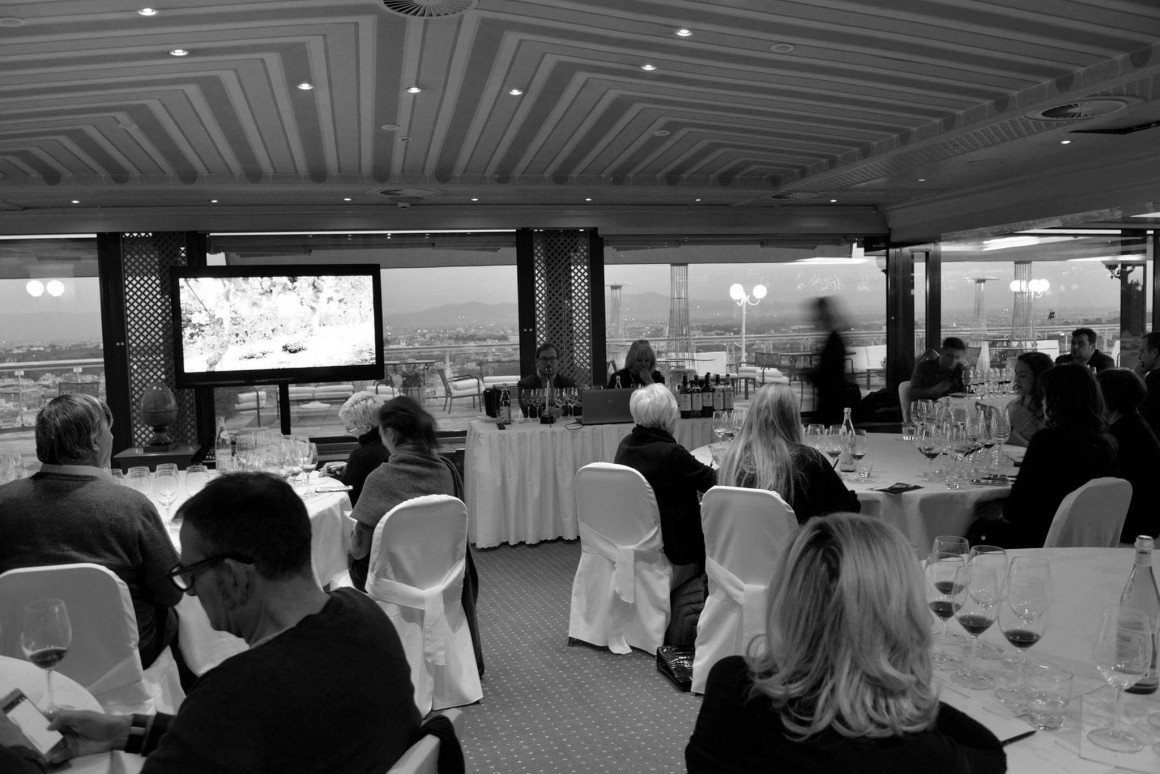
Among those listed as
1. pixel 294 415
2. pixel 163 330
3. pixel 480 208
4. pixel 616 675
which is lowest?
pixel 616 675

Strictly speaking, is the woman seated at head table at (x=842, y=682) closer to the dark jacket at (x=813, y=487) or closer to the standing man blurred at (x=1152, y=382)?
the dark jacket at (x=813, y=487)

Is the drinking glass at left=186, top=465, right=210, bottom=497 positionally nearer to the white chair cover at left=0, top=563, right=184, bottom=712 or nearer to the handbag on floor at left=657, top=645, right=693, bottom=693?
A: the white chair cover at left=0, top=563, right=184, bottom=712

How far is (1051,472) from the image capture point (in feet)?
12.3

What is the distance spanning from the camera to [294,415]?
996cm

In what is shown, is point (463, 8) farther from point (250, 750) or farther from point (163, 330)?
point (163, 330)

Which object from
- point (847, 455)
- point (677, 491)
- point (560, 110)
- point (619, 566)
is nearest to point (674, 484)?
point (677, 491)

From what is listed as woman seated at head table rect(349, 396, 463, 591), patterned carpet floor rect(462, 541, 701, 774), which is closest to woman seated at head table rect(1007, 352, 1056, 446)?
patterned carpet floor rect(462, 541, 701, 774)

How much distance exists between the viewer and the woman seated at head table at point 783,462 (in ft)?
11.6

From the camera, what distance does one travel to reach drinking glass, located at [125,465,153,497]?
403cm

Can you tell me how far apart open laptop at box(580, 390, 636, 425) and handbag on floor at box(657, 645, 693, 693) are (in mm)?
2622

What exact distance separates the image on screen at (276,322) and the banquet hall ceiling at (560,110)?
27.0 inches

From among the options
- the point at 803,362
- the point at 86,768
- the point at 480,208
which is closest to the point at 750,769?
the point at 86,768

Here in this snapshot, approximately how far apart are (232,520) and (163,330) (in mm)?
7844

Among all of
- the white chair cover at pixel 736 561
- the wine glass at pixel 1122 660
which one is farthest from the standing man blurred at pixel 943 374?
the wine glass at pixel 1122 660
